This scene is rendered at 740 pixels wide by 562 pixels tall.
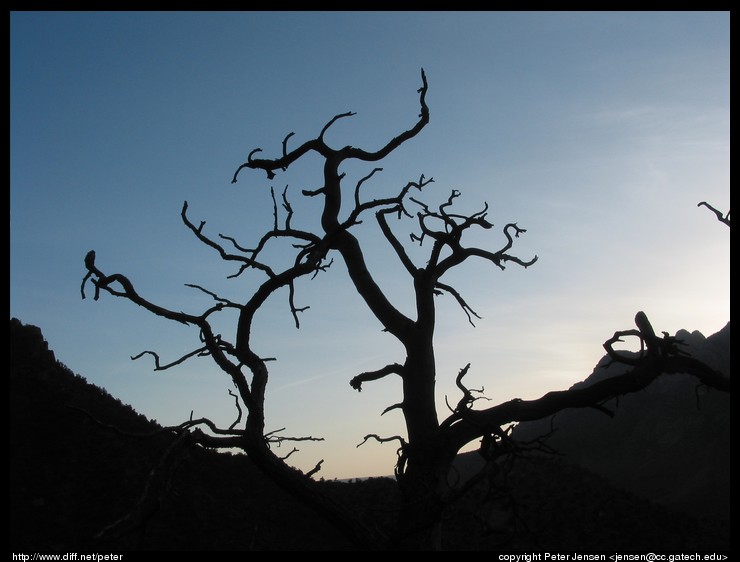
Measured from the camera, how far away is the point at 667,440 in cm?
4888

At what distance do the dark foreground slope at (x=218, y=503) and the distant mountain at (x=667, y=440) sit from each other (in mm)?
11821

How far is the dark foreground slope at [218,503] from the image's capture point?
68.5ft

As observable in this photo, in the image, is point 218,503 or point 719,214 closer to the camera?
point 719,214

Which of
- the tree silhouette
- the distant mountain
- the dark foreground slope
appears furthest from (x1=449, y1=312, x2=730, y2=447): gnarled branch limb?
the distant mountain

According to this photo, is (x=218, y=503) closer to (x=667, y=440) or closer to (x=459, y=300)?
(x=459, y=300)

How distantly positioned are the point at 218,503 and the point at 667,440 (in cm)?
3801

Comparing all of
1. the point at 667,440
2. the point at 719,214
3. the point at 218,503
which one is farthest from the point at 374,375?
the point at 667,440

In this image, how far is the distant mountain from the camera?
39469 millimetres

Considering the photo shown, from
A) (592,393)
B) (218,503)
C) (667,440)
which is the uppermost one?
(592,393)

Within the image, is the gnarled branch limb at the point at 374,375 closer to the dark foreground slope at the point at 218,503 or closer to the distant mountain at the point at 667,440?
the dark foreground slope at the point at 218,503

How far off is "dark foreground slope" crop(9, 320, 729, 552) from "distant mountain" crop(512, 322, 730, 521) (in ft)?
38.8

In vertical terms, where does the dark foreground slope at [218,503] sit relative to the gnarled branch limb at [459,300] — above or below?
below

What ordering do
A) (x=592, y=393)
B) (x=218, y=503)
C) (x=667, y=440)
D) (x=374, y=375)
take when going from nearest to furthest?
(x=592, y=393) → (x=374, y=375) → (x=218, y=503) → (x=667, y=440)

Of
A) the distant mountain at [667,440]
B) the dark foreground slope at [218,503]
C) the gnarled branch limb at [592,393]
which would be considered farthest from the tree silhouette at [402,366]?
the distant mountain at [667,440]
